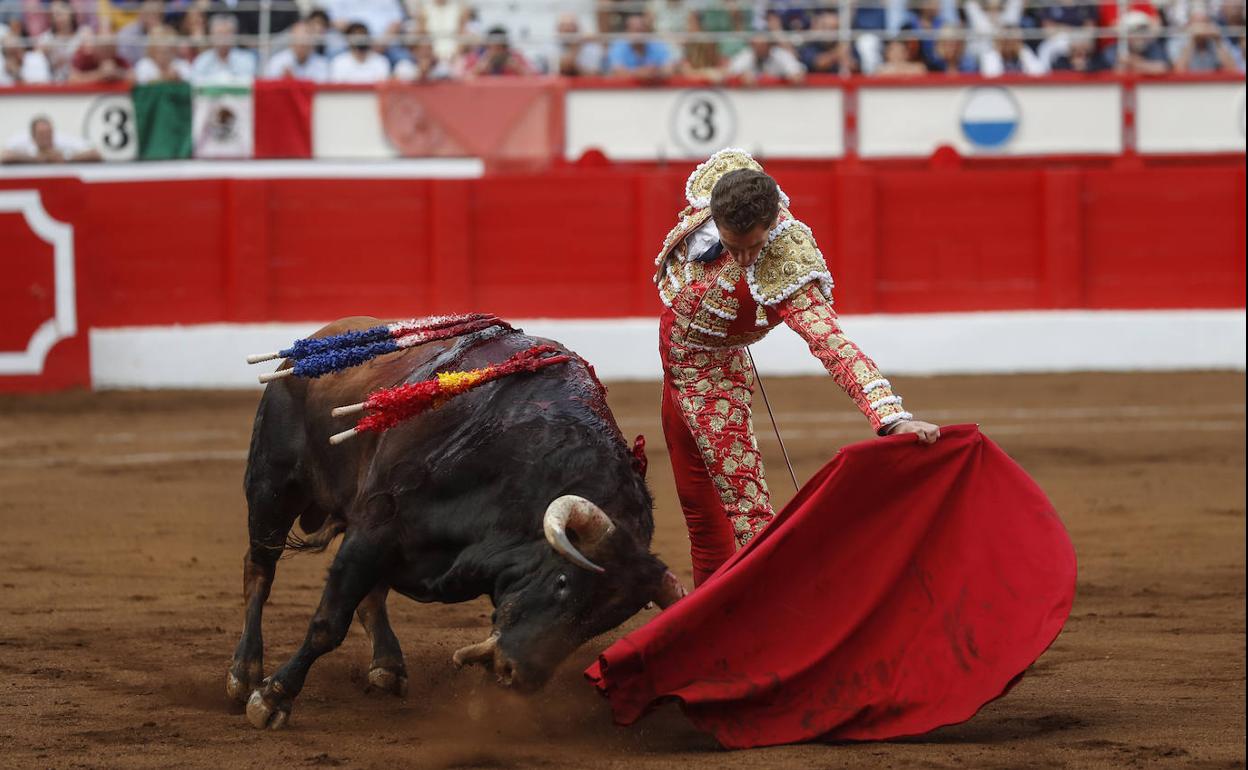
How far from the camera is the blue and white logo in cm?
1140

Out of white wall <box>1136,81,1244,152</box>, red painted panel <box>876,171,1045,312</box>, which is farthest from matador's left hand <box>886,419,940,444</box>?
white wall <box>1136,81,1244,152</box>

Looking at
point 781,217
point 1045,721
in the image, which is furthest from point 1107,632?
point 781,217

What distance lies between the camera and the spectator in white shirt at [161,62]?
36.1 feet

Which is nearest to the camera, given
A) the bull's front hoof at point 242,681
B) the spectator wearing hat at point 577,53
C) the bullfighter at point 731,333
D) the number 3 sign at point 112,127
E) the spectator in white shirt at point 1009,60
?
the bullfighter at point 731,333

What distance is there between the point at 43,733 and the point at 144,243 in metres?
6.85

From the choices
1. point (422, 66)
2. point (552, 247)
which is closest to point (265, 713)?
point (552, 247)

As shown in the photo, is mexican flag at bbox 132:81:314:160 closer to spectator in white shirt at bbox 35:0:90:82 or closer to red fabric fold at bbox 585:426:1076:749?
spectator in white shirt at bbox 35:0:90:82

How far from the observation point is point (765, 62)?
11430mm

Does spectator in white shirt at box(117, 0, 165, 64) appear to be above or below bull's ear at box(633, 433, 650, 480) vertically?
above

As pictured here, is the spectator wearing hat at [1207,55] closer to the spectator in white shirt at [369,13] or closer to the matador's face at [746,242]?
the spectator in white shirt at [369,13]

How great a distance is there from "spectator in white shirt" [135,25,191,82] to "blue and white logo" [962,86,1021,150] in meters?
4.97

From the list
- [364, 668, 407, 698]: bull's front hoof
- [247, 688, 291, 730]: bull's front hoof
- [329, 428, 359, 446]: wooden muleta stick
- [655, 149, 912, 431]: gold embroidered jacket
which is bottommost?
[364, 668, 407, 698]: bull's front hoof

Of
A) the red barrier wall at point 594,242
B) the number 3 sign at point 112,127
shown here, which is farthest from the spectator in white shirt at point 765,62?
the number 3 sign at point 112,127

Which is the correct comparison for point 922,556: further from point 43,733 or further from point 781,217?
point 43,733
